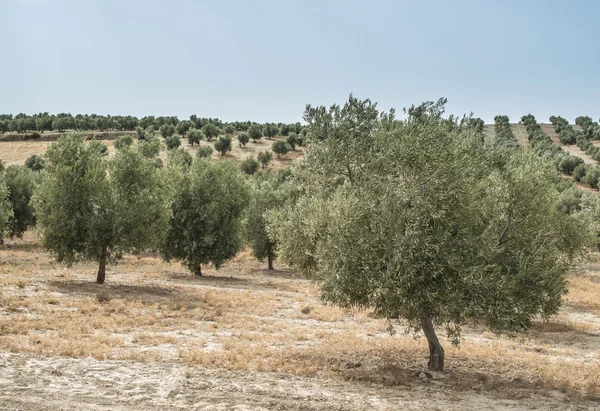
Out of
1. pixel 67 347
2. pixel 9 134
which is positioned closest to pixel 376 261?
pixel 67 347

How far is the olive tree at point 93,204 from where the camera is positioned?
39.0 metres

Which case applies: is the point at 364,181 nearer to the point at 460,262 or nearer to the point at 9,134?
the point at 460,262

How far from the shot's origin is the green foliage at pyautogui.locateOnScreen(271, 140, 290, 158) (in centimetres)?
16425

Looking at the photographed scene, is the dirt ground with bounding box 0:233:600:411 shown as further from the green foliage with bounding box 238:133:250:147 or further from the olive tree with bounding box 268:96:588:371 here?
the green foliage with bounding box 238:133:250:147

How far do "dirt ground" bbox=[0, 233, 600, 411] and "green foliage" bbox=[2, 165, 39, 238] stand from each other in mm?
40906

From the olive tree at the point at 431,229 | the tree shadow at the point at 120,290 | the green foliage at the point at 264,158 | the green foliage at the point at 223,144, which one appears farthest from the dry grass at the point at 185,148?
the olive tree at the point at 431,229

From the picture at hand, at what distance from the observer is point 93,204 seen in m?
39.6

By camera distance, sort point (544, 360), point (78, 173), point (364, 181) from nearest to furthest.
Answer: point (364, 181)
point (544, 360)
point (78, 173)

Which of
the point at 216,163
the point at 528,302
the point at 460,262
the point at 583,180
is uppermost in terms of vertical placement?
the point at 583,180

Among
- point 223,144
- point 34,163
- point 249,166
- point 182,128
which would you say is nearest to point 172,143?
point 223,144

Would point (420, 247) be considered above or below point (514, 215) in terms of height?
below

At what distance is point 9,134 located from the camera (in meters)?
183

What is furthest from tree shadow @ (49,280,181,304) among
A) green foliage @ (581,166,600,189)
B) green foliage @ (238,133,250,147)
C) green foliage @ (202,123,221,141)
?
green foliage @ (202,123,221,141)

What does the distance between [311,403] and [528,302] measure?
9.28m
